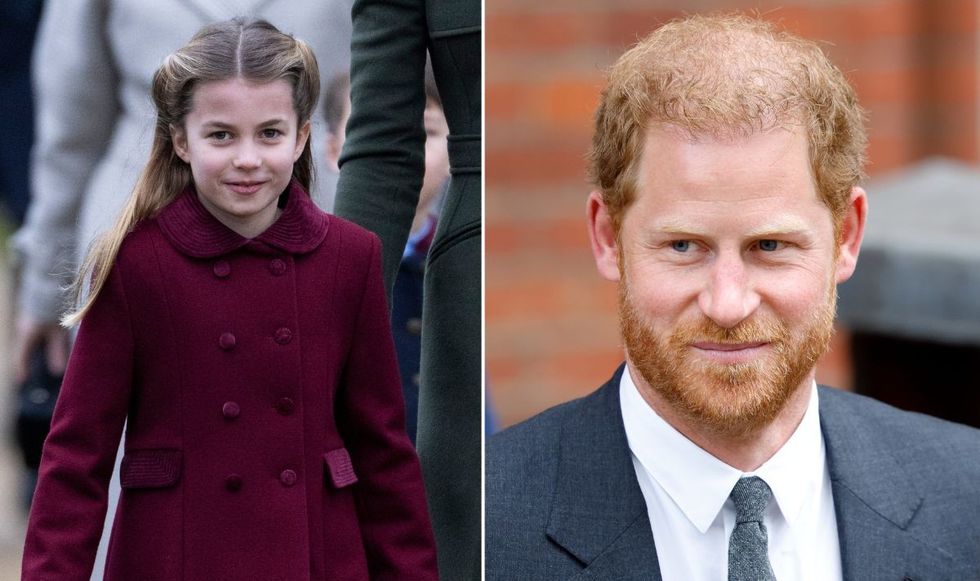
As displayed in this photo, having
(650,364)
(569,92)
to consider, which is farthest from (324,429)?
(569,92)

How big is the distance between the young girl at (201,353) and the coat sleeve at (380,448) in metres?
0.07

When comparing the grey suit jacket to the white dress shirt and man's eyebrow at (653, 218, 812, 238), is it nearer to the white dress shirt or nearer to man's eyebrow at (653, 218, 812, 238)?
the white dress shirt

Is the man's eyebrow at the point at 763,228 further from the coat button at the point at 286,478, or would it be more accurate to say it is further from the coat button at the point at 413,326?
the coat button at the point at 286,478

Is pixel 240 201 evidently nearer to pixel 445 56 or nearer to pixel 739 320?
pixel 445 56

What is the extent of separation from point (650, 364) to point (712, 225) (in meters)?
0.17

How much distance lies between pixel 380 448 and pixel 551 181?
2.50 m

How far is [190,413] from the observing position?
138cm

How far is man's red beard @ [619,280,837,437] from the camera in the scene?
156 cm

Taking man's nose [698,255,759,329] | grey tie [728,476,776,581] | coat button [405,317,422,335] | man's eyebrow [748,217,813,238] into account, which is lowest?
grey tie [728,476,776,581]

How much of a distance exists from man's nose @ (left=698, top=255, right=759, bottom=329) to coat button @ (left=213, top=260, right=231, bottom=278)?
0.48 meters

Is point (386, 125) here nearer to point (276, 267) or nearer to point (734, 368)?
point (276, 267)

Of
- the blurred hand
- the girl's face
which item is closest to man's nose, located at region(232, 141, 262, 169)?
the girl's face

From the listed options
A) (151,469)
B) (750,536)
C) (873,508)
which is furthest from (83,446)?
(873,508)

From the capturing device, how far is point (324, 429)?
143 centimetres
